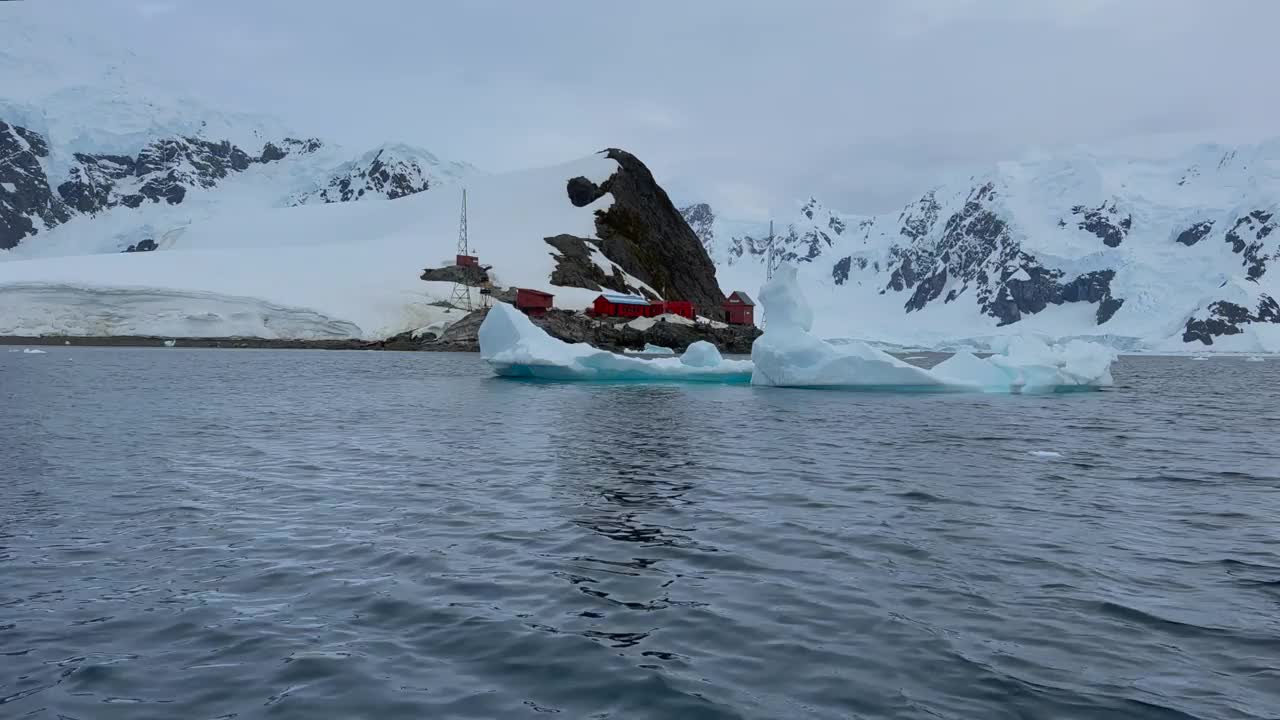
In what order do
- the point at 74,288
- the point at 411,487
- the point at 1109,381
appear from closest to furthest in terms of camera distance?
1. the point at 411,487
2. the point at 1109,381
3. the point at 74,288

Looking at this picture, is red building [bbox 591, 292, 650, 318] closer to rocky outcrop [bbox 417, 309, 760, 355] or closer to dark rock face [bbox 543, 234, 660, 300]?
rocky outcrop [bbox 417, 309, 760, 355]

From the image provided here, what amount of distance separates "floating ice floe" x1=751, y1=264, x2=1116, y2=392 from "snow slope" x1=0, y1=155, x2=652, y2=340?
64188mm

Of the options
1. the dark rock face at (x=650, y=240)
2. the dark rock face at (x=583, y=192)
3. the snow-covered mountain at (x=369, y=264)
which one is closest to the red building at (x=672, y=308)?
the snow-covered mountain at (x=369, y=264)

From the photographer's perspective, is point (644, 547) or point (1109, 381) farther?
point (1109, 381)

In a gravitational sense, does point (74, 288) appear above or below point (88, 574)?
above

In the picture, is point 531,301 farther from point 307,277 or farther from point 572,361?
point 572,361

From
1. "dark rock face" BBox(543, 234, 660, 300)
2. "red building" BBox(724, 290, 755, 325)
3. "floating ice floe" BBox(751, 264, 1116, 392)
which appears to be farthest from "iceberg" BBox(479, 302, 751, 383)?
"red building" BBox(724, 290, 755, 325)

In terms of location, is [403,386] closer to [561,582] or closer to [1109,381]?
[561,582]

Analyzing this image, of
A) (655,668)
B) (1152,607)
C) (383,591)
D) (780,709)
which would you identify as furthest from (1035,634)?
(383,591)

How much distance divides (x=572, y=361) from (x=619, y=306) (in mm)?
59243

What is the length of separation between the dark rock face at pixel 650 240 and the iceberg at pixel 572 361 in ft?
254

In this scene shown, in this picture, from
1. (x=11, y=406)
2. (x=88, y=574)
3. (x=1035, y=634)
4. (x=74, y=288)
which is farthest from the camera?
(x=74, y=288)

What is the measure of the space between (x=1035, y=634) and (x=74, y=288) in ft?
335

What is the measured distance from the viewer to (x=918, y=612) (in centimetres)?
951
